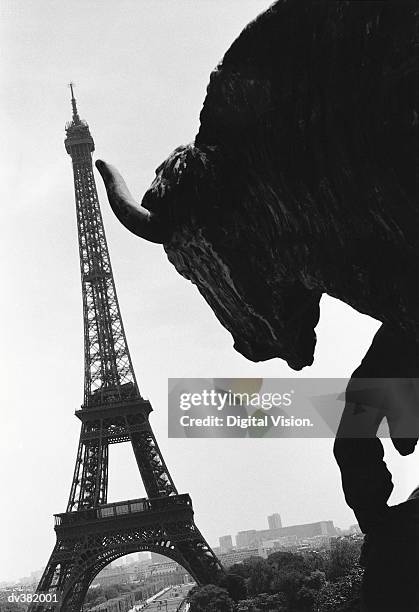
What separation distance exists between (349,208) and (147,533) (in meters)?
29.3

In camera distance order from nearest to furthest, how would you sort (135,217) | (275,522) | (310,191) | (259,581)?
(310,191) → (135,217) → (259,581) → (275,522)

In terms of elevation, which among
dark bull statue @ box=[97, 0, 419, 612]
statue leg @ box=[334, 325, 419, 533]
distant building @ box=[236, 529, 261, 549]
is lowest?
statue leg @ box=[334, 325, 419, 533]

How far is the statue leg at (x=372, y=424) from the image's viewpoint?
3.81 meters

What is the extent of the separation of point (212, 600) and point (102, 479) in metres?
8.19

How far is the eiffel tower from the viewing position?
96.3 ft

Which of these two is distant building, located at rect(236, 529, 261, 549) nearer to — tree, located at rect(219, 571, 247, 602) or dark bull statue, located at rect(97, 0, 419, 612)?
tree, located at rect(219, 571, 247, 602)

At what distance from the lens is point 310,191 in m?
3.14

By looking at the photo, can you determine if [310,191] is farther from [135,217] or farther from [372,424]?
[372,424]

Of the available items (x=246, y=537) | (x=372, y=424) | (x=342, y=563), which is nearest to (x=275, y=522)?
(x=246, y=537)

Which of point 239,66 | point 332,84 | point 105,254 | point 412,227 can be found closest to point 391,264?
point 412,227

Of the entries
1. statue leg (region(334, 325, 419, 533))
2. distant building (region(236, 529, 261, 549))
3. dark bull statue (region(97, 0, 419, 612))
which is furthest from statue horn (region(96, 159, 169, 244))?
distant building (region(236, 529, 261, 549))

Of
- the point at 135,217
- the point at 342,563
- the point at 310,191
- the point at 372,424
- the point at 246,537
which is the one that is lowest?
the point at 342,563

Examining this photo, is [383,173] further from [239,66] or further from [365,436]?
[365,436]

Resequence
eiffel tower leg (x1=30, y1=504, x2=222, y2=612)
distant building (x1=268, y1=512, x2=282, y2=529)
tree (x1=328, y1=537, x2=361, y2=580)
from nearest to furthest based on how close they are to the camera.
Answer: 1. eiffel tower leg (x1=30, y1=504, x2=222, y2=612)
2. tree (x1=328, y1=537, x2=361, y2=580)
3. distant building (x1=268, y1=512, x2=282, y2=529)
